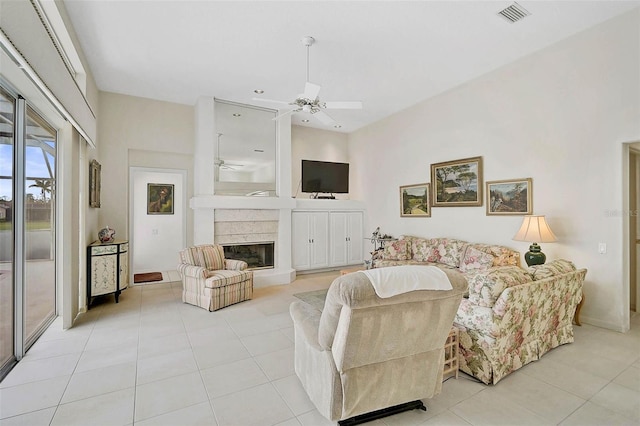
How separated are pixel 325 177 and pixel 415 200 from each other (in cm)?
217

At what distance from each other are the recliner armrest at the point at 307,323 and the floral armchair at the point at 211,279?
2.20m

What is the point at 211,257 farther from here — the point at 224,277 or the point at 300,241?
the point at 300,241

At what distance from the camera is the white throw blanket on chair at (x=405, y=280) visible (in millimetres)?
1624

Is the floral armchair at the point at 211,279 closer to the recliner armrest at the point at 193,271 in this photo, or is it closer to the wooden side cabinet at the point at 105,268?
the recliner armrest at the point at 193,271

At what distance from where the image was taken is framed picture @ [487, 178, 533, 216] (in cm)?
415

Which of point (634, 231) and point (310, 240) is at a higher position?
point (634, 231)

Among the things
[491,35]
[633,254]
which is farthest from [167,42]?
[633,254]

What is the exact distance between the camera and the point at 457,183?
5.12 m

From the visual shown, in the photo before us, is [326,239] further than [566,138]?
Yes

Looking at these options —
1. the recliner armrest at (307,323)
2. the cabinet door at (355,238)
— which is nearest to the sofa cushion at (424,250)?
the cabinet door at (355,238)

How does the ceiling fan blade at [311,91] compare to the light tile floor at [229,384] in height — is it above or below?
above

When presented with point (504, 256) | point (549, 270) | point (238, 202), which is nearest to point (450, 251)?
point (504, 256)

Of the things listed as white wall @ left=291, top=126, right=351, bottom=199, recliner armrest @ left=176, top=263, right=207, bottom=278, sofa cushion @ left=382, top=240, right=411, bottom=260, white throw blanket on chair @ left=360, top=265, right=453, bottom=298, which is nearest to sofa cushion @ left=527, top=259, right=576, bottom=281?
white throw blanket on chair @ left=360, top=265, right=453, bottom=298

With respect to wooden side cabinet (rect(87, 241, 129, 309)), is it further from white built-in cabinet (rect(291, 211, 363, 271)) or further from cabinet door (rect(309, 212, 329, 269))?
cabinet door (rect(309, 212, 329, 269))
